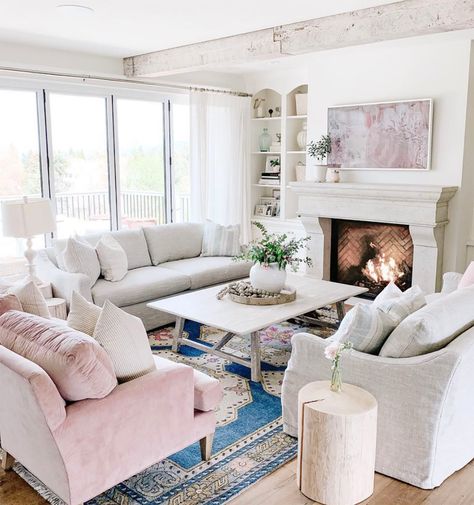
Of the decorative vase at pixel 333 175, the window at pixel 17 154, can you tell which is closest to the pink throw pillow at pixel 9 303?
the window at pixel 17 154

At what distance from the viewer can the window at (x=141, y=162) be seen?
6117 mm

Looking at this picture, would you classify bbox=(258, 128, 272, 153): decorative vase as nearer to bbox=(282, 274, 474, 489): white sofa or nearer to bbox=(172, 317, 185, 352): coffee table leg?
bbox=(172, 317, 185, 352): coffee table leg

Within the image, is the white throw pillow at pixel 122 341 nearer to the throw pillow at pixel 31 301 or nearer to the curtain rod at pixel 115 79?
the throw pillow at pixel 31 301

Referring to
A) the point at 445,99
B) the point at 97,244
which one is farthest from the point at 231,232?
the point at 445,99

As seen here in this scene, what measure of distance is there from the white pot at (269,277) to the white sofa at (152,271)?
1.06 m

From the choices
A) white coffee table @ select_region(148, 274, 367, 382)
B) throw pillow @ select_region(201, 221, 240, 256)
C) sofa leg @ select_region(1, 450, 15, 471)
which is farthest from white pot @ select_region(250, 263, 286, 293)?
sofa leg @ select_region(1, 450, 15, 471)

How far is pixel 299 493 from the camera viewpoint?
2488 mm

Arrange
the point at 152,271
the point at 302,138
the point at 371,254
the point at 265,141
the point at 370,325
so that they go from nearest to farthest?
the point at 370,325 → the point at 152,271 → the point at 371,254 → the point at 302,138 → the point at 265,141

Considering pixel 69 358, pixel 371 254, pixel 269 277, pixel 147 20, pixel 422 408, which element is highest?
pixel 147 20

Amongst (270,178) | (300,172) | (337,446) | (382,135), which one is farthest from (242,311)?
(270,178)

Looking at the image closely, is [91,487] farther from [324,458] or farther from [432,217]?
[432,217]

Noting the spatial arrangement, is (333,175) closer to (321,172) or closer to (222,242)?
(321,172)

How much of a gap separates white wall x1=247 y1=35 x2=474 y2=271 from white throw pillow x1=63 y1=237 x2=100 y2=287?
286 centimetres

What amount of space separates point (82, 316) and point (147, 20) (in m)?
2.62
